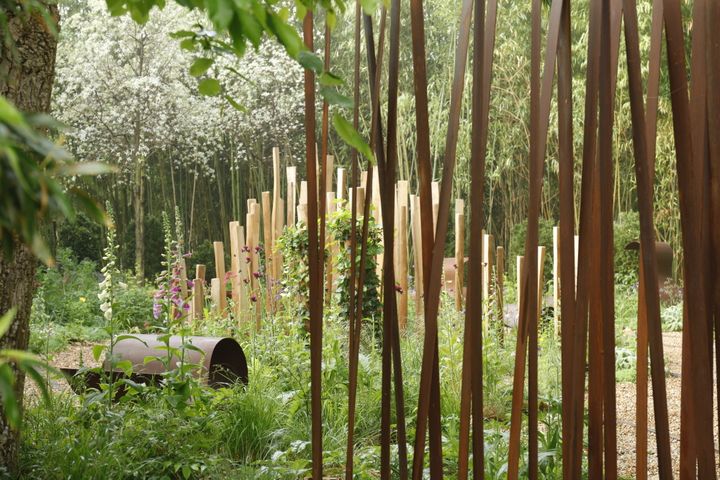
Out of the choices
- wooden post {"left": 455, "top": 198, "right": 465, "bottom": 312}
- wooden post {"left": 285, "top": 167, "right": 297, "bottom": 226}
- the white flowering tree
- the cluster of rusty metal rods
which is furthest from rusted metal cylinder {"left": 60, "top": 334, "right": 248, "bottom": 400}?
the white flowering tree

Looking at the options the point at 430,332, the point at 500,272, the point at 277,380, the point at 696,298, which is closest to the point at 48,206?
Answer: the point at 430,332

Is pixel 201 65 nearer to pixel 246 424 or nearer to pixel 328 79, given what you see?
pixel 328 79

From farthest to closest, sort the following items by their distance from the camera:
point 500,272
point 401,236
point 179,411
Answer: point 500,272 < point 401,236 < point 179,411

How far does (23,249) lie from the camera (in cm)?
203

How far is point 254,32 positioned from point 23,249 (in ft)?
5.60

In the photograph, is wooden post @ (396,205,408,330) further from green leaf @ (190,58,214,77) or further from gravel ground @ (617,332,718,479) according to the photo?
green leaf @ (190,58,214,77)

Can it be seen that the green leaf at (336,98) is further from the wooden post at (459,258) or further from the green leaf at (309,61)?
the wooden post at (459,258)

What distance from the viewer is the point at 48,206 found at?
39cm

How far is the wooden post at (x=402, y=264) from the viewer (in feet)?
16.1

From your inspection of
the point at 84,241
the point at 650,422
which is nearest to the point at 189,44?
the point at 650,422

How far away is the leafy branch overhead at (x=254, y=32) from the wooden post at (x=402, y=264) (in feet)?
13.5

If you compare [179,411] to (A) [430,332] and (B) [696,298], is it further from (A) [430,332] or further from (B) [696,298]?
(B) [696,298]

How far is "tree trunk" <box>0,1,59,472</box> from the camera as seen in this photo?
1995mm

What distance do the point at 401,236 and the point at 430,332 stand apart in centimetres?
413
